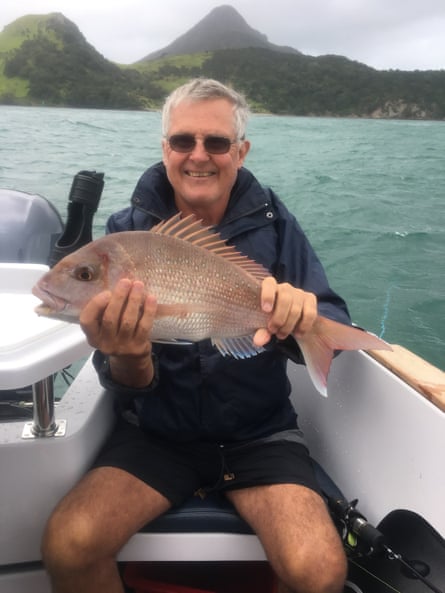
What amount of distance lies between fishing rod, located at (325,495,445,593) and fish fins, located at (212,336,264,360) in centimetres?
71

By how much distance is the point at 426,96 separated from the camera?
38719mm

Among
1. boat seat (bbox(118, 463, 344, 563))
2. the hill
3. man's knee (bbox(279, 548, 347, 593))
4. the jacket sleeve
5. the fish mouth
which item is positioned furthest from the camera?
the hill

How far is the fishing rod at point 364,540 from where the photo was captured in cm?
174

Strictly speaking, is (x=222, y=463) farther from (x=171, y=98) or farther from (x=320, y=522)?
(x=171, y=98)

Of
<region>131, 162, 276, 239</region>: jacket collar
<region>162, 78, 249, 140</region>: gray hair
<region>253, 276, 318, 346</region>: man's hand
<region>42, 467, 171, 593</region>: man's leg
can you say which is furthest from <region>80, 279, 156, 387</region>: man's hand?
<region>162, 78, 249, 140</region>: gray hair

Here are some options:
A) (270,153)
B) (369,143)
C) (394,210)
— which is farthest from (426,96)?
(394,210)

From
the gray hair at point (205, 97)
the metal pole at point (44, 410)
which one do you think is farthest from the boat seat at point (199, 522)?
the gray hair at point (205, 97)

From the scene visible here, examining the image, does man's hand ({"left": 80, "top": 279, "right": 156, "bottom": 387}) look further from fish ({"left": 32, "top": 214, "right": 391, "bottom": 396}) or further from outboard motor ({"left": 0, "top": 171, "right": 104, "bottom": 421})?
outboard motor ({"left": 0, "top": 171, "right": 104, "bottom": 421})

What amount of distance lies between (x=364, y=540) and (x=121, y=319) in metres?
1.12

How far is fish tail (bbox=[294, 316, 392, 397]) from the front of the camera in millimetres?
1841

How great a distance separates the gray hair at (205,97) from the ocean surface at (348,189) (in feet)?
15.0

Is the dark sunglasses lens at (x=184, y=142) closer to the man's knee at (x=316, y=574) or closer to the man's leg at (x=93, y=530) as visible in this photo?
the man's leg at (x=93, y=530)

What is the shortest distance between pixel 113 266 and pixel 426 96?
4214cm

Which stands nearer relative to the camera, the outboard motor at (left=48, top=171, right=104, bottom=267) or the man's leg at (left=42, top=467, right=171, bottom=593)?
the man's leg at (left=42, top=467, right=171, bottom=593)
